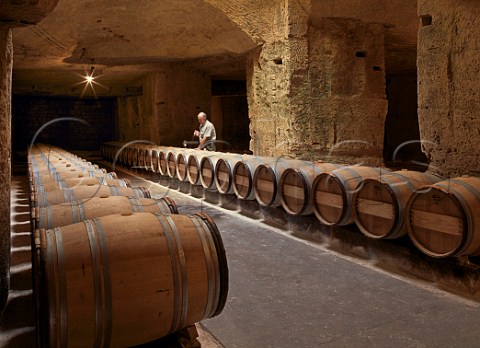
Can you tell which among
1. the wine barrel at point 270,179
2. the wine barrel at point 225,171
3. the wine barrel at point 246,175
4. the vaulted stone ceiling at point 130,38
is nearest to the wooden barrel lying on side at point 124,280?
the wine barrel at point 270,179

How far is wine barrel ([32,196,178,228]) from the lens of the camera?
2.38 m

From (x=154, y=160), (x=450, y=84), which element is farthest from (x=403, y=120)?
(x=450, y=84)

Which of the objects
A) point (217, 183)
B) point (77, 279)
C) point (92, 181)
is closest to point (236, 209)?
point (217, 183)

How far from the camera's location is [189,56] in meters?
9.15

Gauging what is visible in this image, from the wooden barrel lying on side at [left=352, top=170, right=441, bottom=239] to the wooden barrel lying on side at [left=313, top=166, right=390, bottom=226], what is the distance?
10 centimetres

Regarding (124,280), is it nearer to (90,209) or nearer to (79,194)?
(90,209)

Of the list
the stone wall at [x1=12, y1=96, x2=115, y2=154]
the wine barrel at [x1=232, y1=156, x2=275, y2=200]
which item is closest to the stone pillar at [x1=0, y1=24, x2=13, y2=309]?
the wine barrel at [x1=232, y1=156, x2=275, y2=200]

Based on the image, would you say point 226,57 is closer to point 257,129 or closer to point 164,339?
point 257,129

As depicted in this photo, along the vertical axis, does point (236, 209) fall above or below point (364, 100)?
below

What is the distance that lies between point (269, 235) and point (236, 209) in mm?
1476

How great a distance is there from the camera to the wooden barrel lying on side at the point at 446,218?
2.75 m

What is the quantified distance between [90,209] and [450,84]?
3.31 metres

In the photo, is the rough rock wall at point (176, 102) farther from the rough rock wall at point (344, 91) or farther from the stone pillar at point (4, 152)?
the stone pillar at point (4, 152)

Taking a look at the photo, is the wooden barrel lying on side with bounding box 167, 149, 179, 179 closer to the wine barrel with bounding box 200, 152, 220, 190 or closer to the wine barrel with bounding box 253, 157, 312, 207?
the wine barrel with bounding box 200, 152, 220, 190
